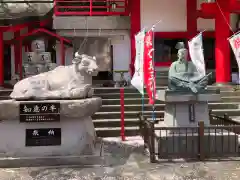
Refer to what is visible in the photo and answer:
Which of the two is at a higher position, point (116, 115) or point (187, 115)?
point (187, 115)

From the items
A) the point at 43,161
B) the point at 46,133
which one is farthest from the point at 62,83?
the point at 43,161

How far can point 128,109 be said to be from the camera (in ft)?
34.4

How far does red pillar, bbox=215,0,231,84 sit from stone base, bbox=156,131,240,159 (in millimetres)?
6994

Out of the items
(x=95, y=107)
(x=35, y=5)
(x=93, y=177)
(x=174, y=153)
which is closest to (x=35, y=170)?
(x=93, y=177)

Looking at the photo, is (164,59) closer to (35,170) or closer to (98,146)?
(98,146)

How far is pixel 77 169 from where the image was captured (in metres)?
6.09

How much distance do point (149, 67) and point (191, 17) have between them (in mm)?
8880

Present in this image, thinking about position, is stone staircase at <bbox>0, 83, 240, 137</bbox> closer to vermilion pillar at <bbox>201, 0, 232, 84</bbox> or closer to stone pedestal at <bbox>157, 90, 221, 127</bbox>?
vermilion pillar at <bbox>201, 0, 232, 84</bbox>

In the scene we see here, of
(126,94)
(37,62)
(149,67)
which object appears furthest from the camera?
(37,62)

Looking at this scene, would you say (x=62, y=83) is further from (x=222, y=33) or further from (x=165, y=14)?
(x=165, y=14)

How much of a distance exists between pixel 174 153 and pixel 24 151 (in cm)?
312

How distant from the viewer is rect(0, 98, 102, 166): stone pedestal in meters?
6.17

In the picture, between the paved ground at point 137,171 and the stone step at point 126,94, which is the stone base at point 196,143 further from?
the stone step at point 126,94

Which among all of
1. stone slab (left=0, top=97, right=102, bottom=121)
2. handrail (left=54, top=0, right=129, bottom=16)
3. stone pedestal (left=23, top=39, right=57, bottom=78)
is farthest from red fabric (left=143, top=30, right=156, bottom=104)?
handrail (left=54, top=0, right=129, bottom=16)
